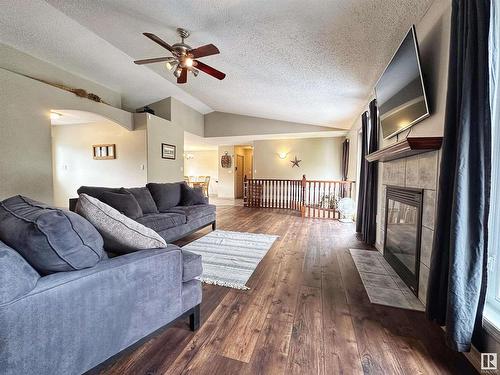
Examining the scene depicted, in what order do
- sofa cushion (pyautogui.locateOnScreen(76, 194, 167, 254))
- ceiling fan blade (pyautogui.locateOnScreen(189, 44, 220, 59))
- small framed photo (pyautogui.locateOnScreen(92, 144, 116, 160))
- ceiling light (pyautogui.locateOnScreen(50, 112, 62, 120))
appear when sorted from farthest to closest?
small framed photo (pyautogui.locateOnScreen(92, 144, 116, 160))
ceiling light (pyautogui.locateOnScreen(50, 112, 62, 120))
ceiling fan blade (pyautogui.locateOnScreen(189, 44, 220, 59))
sofa cushion (pyautogui.locateOnScreen(76, 194, 167, 254))

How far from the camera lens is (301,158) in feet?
25.2

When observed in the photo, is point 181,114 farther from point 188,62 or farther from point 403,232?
point 403,232

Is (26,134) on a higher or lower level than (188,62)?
lower

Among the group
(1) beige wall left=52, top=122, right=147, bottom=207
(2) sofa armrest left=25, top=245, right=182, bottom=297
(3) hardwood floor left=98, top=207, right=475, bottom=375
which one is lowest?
(3) hardwood floor left=98, top=207, right=475, bottom=375

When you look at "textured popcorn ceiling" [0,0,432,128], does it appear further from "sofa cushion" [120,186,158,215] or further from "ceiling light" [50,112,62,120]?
"sofa cushion" [120,186,158,215]

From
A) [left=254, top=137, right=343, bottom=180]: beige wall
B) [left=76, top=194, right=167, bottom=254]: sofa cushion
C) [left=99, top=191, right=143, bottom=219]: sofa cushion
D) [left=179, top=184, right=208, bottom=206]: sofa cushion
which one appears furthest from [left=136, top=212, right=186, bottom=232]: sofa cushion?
[left=254, top=137, right=343, bottom=180]: beige wall

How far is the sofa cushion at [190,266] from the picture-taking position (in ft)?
4.70

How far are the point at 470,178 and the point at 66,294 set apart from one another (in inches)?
82.8

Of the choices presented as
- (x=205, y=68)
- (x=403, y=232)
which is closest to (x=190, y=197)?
(x=205, y=68)

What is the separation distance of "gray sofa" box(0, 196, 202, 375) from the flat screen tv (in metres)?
2.34

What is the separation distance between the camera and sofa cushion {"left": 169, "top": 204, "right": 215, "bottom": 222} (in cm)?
345

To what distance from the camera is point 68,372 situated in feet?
3.06

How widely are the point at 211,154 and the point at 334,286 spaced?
9.19 meters

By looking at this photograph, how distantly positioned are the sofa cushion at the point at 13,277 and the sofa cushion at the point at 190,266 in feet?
2.40
